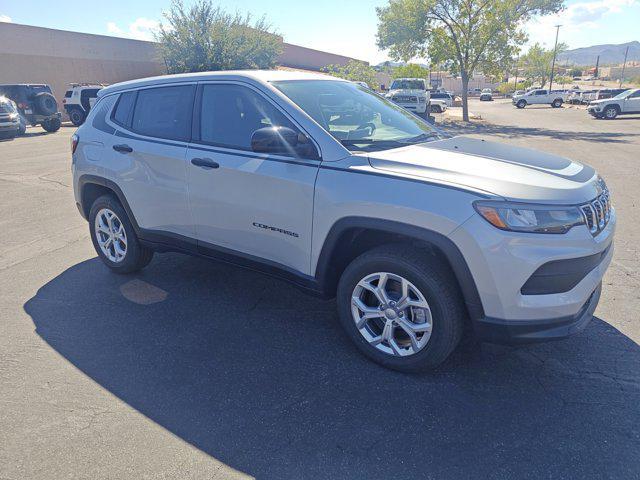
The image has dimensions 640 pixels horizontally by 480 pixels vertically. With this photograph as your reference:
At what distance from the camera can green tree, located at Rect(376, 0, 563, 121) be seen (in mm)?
25484

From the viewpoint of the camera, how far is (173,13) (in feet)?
92.2

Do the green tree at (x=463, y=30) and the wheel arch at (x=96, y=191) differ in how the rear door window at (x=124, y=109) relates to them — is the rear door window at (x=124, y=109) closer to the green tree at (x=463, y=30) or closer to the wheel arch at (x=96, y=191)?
the wheel arch at (x=96, y=191)

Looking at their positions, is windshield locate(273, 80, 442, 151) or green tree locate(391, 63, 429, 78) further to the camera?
green tree locate(391, 63, 429, 78)

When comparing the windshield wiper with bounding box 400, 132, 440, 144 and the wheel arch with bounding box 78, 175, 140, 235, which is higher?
the windshield wiper with bounding box 400, 132, 440, 144

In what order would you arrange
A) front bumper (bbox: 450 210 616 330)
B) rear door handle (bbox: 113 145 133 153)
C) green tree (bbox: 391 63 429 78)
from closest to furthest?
front bumper (bbox: 450 210 616 330)
rear door handle (bbox: 113 145 133 153)
green tree (bbox: 391 63 429 78)

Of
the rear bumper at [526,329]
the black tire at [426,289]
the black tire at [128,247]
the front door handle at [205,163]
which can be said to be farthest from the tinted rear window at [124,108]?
the rear bumper at [526,329]

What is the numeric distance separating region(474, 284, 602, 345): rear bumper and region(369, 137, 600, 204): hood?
2.19ft

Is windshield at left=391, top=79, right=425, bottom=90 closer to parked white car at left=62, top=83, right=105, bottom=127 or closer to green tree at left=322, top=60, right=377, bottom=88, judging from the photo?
green tree at left=322, top=60, right=377, bottom=88

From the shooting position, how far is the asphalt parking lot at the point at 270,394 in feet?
7.68

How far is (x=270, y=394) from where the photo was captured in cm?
286

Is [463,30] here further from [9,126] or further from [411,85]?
[9,126]

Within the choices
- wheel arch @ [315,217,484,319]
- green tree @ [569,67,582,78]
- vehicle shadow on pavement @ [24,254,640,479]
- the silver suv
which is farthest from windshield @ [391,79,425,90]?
green tree @ [569,67,582,78]

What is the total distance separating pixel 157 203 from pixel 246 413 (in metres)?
2.14

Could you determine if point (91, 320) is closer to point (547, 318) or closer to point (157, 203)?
point (157, 203)
